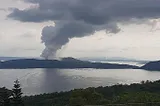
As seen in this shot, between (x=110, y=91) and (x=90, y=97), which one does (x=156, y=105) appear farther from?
(x=110, y=91)

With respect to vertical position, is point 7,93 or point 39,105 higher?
point 7,93

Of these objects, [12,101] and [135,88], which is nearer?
[12,101]

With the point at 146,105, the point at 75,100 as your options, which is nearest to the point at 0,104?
the point at 75,100

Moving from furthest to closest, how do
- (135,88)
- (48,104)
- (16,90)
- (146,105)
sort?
(135,88) < (48,104) < (16,90) < (146,105)

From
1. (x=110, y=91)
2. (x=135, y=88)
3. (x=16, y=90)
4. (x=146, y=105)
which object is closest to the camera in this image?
(x=146, y=105)

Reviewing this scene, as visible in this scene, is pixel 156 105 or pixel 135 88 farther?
pixel 135 88

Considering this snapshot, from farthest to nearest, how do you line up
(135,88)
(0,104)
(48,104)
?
(135,88)
(48,104)
(0,104)

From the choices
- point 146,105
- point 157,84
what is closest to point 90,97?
point 146,105

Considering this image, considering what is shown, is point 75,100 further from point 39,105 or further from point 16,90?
point 39,105

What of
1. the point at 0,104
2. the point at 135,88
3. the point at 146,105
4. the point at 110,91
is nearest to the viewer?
the point at 146,105
